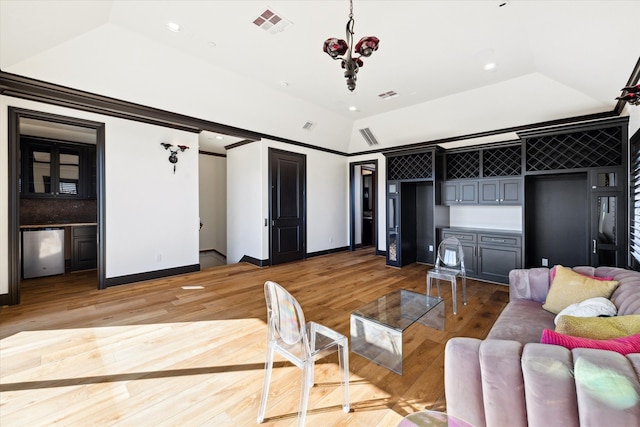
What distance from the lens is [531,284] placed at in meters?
2.67

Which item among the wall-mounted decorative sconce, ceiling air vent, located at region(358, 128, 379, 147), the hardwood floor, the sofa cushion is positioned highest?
ceiling air vent, located at region(358, 128, 379, 147)

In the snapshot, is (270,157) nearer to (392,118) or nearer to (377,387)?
(392,118)

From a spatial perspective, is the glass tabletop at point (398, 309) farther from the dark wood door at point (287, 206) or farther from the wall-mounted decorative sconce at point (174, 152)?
the wall-mounted decorative sconce at point (174, 152)

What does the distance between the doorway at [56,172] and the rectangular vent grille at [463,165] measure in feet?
20.1

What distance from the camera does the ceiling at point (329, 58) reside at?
2.56 m

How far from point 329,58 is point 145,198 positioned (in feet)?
12.0

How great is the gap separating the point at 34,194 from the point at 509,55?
8008 millimetres

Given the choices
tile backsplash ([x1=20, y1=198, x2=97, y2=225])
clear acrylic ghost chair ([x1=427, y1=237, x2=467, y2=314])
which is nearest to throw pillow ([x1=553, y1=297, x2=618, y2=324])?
clear acrylic ghost chair ([x1=427, y1=237, x2=467, y2=314])

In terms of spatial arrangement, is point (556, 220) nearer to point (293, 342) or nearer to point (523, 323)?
point (523, 323)

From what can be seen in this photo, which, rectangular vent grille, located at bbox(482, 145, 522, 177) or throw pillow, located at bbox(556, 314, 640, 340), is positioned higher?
rectangular vent grille, located at bbox(482, 145, 522, 177)

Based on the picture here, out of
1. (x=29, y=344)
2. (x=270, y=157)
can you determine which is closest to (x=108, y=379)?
(x=29, y=344)

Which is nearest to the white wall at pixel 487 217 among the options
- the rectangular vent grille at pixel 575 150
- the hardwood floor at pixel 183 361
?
the rectangular vent grille at pixel 575 150

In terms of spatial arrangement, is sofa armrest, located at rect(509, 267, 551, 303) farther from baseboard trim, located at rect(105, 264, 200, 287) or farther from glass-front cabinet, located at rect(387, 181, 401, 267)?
baseboard trim, located at rect(105, 264, 200, 287)

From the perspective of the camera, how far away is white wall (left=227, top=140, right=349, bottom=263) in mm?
5762
